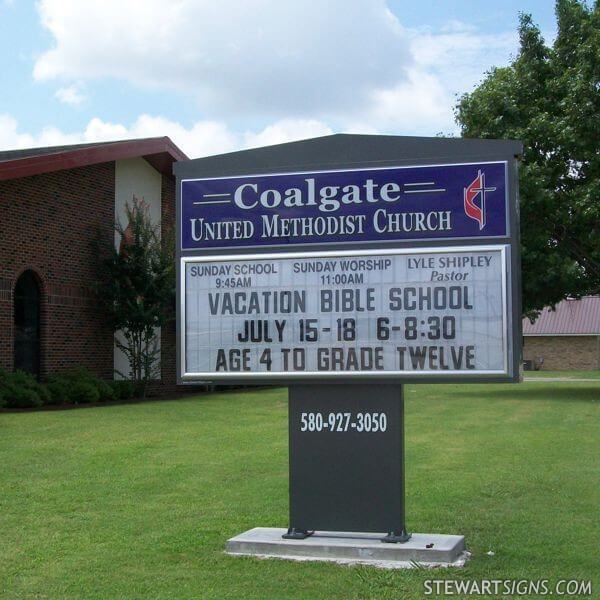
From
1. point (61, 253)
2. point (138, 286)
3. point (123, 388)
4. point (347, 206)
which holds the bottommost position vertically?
point (123, 388)

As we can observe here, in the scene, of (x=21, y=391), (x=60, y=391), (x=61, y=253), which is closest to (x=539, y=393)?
(x=60, y=391)

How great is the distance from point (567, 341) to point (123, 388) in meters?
41.3

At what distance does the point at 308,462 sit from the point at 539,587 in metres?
2.06

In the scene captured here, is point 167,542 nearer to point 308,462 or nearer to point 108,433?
point 308,462

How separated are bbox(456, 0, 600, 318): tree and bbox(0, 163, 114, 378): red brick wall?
1126 cm

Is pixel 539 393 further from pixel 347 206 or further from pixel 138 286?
pixel 347 206

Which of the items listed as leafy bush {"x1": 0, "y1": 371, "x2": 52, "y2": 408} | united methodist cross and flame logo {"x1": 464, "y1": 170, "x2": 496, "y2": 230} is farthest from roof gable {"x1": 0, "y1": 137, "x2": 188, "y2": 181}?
united methodist cross and flame logo {"x1": 464, "y1": 170, "x2": 496, "y2": 230}

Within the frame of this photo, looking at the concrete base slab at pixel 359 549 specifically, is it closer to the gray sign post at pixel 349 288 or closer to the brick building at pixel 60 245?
the gray sign post at pixel 349 288

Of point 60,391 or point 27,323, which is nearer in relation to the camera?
point 60,391

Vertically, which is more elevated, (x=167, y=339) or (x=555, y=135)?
(x=555, y=135)

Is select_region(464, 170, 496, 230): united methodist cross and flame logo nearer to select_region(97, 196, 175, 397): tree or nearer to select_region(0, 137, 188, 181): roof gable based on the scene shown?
select_region(0, 137, 188, 181): roof gable

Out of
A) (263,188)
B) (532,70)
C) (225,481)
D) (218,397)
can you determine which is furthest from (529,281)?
(263,188)

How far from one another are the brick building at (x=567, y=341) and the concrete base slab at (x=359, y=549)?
179 feet

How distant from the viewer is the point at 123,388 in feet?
85.1
